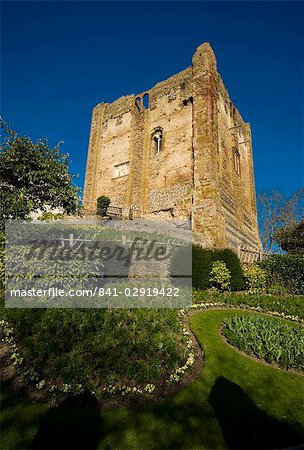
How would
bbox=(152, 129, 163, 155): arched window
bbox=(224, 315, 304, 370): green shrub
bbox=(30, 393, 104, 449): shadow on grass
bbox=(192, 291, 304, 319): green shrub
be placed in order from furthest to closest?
bbox=(152, 129, 163, 155): arched window, bbox=(192, 291, 304, 319): green shrub, bbox=(224, 315, 304, 370): green shrub, bbox=(30, 393, 104, 449): shadow on grass

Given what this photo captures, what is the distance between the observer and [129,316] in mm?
6039

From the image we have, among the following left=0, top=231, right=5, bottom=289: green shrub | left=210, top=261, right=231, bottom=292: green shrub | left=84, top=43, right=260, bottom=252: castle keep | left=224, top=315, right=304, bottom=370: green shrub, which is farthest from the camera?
left=84, top=43, right=260, bottom=252: castle keep

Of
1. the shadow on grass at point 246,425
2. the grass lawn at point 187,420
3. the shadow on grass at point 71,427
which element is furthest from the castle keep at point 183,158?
the shadow on grass at point 71,427

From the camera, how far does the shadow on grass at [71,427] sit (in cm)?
290

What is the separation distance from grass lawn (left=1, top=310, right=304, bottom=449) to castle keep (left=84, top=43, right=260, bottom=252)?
33.4 feet

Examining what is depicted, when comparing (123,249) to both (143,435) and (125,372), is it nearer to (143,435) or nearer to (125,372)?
(125,372)

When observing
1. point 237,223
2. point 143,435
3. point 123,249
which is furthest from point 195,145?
point 143,435

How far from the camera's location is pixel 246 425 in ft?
10.9

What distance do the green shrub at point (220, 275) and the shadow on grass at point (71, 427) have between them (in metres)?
8.19

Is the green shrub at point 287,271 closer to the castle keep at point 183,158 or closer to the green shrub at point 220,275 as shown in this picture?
the castle keep at point 183,158

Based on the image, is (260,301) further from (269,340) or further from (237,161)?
(237,161)

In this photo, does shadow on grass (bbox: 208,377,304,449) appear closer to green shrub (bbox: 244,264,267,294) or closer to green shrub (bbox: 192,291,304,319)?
green shrub (bbox: 192,291,304,319)

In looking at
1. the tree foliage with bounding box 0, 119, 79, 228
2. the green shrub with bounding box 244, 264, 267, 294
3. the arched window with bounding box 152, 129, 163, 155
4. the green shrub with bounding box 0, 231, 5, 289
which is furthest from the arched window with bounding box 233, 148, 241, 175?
the green shrub with bounding box 0, 231, 5, 289

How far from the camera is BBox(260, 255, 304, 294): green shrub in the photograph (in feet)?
39.8
